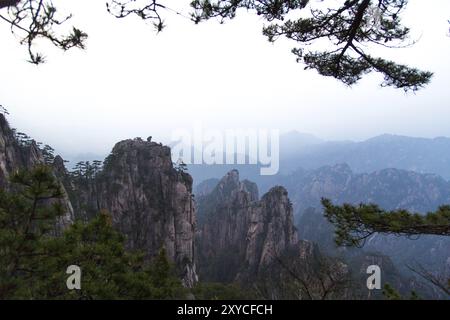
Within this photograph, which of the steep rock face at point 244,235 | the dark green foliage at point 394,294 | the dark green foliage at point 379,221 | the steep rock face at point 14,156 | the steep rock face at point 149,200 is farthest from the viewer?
the steep rock face at point 244,235

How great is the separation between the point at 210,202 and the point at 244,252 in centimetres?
5234

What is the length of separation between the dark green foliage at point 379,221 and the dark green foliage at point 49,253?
4567 millimetres

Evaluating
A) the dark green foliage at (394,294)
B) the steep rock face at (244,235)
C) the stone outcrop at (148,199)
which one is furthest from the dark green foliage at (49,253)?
the steep rock face at (244,235)

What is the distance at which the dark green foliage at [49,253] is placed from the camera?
22.2 ft

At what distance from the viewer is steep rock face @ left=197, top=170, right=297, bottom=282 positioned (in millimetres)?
59156

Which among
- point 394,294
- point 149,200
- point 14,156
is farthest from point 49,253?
point 149,200

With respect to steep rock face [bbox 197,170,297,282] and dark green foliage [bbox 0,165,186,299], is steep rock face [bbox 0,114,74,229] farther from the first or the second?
steep rock face [bbox 197,170,297,282]

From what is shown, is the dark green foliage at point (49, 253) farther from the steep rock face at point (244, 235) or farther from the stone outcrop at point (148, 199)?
the steep rock face at point (244, 235)

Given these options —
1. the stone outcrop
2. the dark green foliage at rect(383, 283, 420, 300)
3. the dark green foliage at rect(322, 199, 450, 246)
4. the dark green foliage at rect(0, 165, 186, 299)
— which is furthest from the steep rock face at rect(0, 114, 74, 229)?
the dark green foliage at rect(383, 283, 420, 300)

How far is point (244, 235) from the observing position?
66.9 metres

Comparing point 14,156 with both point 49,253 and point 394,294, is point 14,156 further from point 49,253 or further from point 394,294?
point 394,294
